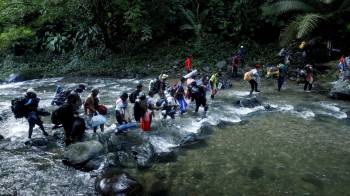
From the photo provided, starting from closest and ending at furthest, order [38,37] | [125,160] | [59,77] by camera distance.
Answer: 1. [125,160]
2. [59,77]
3. [38,37]

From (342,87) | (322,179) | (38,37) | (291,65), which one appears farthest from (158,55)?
(322,179)

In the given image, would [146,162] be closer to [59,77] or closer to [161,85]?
[161,85]

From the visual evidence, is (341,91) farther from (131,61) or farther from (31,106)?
(131,61)

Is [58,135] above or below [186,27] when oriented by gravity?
below

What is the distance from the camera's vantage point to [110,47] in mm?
25141

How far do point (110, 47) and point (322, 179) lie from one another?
19140 millimetres

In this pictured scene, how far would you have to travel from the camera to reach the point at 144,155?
9422mm

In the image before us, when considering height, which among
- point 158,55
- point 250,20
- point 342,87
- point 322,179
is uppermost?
point 250,20

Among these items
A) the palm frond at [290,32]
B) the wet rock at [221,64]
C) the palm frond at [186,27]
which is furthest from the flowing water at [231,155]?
the palm frond at [186,27]

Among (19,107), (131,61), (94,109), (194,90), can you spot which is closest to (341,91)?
(194,90)

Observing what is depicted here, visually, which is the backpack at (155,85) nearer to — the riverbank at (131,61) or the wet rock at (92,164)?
the wet rock at (92,164)

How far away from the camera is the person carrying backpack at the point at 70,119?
951 cm

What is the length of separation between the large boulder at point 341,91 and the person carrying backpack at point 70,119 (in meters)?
10.2

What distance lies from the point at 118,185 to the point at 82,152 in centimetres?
191
